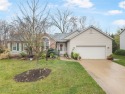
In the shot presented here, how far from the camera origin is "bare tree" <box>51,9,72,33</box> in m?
53.8

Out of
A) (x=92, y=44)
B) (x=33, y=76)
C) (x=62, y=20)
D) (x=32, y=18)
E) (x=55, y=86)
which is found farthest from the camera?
(x=62, y=20)

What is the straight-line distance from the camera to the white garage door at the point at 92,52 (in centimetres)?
3000

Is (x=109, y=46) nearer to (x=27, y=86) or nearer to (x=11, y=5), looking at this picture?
(x=11, y=5)

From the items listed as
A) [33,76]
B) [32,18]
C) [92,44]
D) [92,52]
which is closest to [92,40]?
[92,44]

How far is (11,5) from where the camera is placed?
25.3 metres

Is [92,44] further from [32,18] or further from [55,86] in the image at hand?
[55,86]

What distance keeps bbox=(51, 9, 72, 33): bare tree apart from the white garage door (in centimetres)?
2390

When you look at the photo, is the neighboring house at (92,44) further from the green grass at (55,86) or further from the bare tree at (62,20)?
A: the bare tree at (62,20)

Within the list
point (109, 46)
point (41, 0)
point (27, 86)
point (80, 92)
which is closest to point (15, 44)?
point (41, 0)

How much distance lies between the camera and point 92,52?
3017 cm

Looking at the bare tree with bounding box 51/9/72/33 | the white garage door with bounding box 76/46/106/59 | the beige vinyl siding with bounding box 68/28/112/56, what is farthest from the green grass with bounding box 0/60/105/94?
the bare tree with bounding box 51/9/72/33

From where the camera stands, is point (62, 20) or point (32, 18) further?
point (62, 20)

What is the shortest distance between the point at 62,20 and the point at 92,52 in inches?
1052

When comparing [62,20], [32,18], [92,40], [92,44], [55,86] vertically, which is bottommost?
[55,86]
